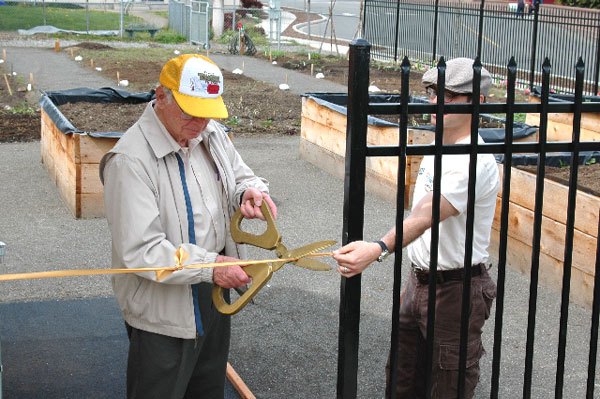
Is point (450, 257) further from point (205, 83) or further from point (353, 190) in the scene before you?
point (205, 83)

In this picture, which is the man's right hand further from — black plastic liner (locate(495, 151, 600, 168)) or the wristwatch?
black plastic liner (locate(495, 151, 600, 168))

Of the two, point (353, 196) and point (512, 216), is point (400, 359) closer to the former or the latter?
point (353, 196)

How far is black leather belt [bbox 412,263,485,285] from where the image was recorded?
399cm

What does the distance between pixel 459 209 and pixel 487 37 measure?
669 inches

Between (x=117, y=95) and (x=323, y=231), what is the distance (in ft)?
14.6

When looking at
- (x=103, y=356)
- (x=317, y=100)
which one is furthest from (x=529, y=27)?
(x=103, y=356)

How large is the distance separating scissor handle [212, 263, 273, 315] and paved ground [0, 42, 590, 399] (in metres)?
1.75

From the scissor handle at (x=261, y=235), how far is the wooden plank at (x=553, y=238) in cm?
344

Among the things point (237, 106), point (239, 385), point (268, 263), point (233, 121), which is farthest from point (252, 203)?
point (237, 106)

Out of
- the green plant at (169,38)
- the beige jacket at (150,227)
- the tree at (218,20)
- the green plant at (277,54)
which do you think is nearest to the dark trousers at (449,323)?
the beige jacket at (150,227)

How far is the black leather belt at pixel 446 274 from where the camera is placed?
3988mm

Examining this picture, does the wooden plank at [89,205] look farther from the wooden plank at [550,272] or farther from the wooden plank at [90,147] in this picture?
the wooden plank at [550,272]

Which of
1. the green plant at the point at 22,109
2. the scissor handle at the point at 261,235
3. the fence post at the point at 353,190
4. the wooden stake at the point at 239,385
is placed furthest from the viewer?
the green plant at the point at 22,109

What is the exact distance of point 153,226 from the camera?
11.5 feet
